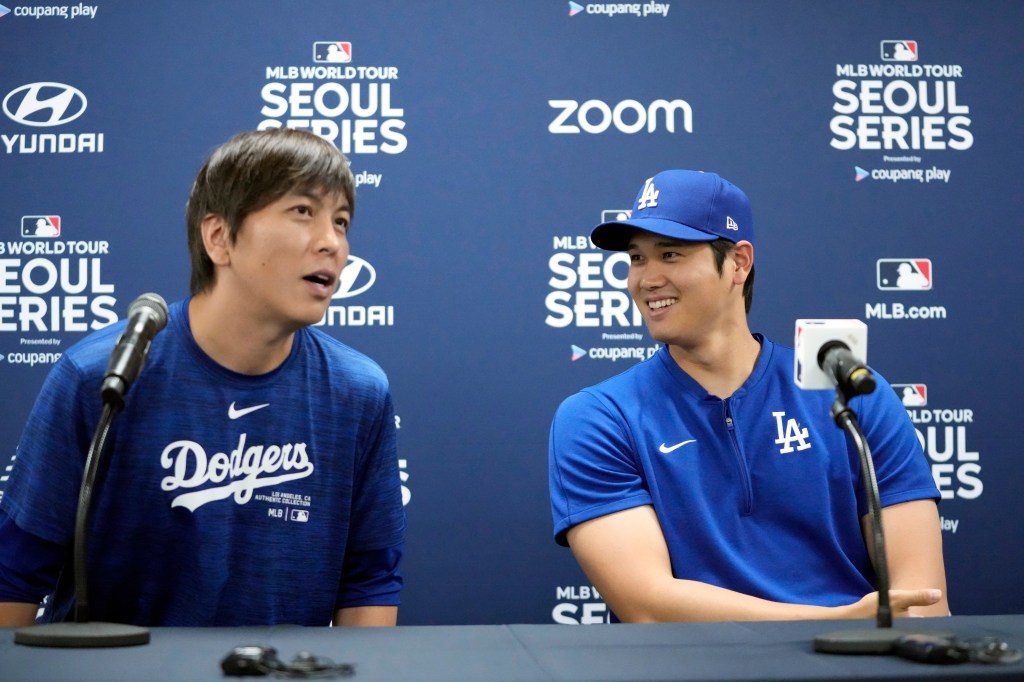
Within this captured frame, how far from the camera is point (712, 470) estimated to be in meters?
1.81

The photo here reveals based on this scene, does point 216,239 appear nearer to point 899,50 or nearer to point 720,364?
point 720,364

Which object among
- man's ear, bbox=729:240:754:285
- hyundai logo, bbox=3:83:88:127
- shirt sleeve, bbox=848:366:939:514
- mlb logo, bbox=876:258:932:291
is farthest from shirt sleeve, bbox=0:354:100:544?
mlb logo, bbox=876:258:932:291

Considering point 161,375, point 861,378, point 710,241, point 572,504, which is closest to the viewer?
point 861,378

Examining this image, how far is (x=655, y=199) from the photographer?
1.96m

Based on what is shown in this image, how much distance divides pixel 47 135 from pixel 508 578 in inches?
63.7

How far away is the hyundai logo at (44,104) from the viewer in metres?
2.67

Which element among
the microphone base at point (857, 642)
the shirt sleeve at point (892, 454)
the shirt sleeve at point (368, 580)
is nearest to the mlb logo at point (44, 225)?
the shirt sleeve at point (368, 580)

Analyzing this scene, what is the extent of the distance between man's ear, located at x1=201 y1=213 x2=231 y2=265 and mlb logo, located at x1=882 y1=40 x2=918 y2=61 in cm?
191

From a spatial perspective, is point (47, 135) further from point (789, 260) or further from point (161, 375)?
point (789, 260)

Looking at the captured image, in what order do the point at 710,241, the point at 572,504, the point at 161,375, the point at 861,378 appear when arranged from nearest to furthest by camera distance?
1. the point at 861,378
2. the point at 161,375
3. the point at 572,504
4. the point at 710,241

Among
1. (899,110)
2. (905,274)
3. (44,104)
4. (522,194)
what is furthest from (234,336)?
(899,110)

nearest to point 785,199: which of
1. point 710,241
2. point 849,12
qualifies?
point 849,12

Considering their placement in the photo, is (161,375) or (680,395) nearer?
(161,375)

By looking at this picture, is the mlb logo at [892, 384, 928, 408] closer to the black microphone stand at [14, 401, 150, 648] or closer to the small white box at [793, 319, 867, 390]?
the small white box at [793, 319, 867, 390]
